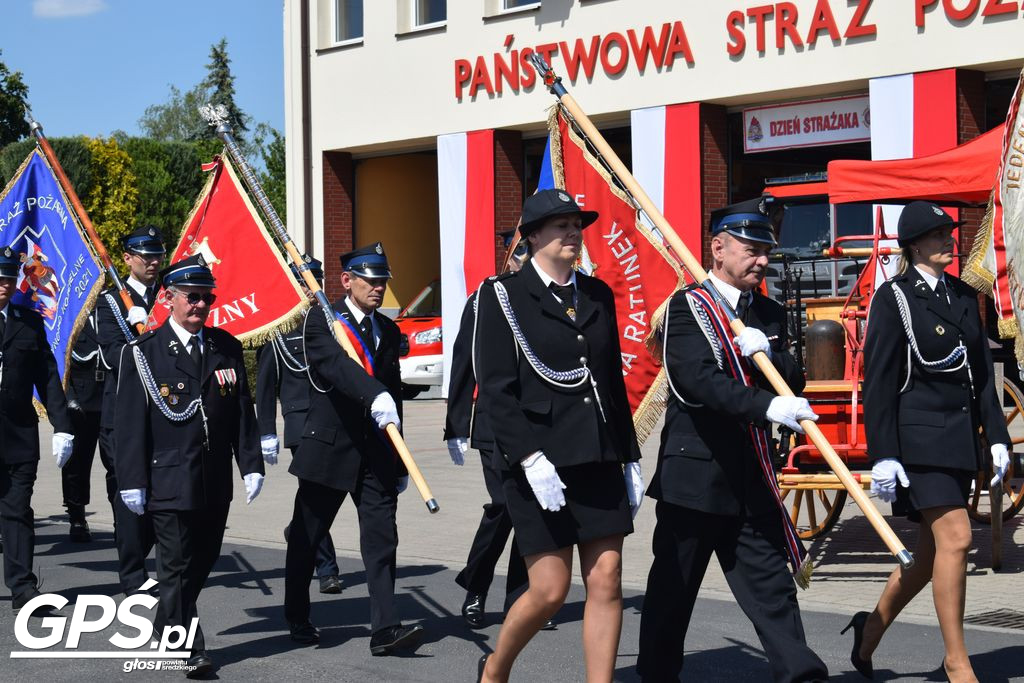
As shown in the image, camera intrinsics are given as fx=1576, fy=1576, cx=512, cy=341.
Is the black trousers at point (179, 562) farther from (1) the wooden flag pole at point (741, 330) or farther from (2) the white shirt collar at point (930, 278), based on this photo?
(2) the white shirt collar at point (930, 278)

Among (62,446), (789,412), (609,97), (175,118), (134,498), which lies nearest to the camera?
(789,412)

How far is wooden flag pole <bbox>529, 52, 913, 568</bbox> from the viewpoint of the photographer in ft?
17.0

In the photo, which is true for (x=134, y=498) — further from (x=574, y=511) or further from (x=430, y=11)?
(x=430, y=11)

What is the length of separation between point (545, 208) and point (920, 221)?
5.41 feet

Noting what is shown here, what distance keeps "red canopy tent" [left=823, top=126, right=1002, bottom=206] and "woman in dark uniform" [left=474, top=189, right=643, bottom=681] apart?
5.09 meters

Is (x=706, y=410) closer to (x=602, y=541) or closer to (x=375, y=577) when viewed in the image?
(x=602, y=541)

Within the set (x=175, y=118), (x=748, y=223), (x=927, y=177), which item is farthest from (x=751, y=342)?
(x=175, y=118)

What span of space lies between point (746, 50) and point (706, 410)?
1547 cm

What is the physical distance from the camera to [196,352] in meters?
7.25

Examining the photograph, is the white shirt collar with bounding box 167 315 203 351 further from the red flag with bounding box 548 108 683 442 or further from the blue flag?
the blue flag

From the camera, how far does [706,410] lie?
224 inches

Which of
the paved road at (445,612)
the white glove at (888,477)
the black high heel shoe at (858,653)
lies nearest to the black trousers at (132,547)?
the paved road at (445,612)

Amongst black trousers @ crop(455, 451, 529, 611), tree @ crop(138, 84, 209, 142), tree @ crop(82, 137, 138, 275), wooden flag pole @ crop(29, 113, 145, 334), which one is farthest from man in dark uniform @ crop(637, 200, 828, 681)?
tree @ crop(138, 84, 209, 142)

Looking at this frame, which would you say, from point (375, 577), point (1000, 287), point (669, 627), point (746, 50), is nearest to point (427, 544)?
point (375, 577)
